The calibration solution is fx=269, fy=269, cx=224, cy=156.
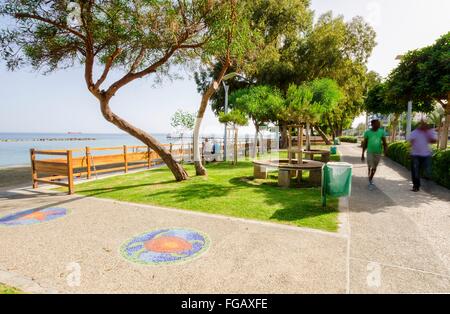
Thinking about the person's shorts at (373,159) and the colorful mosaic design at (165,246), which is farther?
the person's shorts at (373,159)

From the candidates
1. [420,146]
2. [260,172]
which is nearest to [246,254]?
[260,172]

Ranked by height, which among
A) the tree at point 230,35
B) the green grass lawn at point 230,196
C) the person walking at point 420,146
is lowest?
the green grass lawn at point 230,196

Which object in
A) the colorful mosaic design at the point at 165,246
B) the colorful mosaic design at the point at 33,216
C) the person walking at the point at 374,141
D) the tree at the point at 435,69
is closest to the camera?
the colorful mosaic design at the point at 165,246

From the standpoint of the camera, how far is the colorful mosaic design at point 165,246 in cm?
380

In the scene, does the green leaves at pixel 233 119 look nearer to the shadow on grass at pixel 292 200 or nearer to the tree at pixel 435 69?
the shadow on grass at pixel 292 200

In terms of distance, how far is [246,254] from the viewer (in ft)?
12.8

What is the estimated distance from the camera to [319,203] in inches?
265

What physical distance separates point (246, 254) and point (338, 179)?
9.83ft

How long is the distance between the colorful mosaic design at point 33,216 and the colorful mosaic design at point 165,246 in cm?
259

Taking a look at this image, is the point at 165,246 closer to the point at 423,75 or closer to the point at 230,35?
the point at 230,35

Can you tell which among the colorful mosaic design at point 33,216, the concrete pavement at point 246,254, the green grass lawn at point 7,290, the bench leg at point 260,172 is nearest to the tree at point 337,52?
the bench leg at point 260,172
